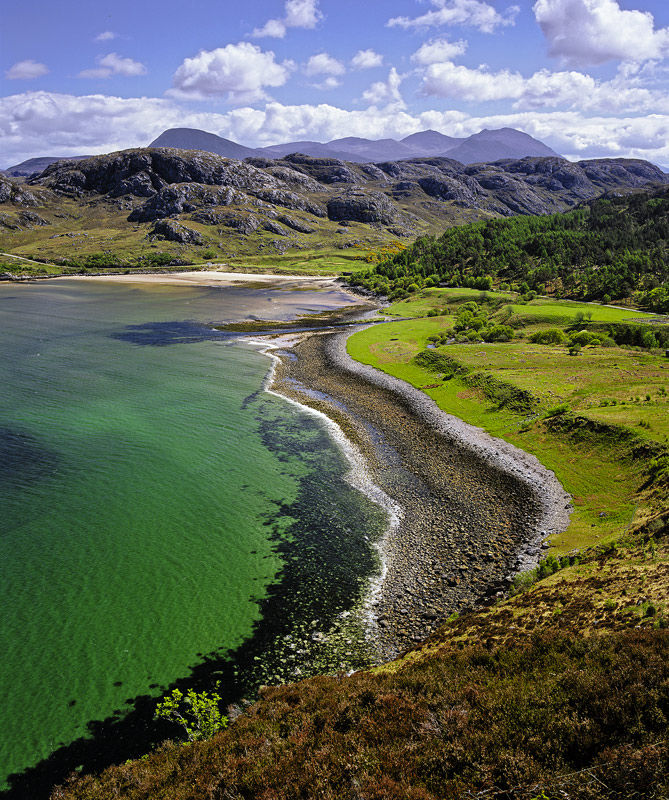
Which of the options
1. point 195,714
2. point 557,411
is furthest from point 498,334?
point 195,714

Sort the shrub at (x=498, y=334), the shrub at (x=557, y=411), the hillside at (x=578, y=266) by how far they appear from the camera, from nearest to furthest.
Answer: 1. the shrub at (x=557, y=411)
2. the shrub at (x=498, y=334)
3. the hillside at (x=578, y=266)

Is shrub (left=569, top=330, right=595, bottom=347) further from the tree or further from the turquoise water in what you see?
the tree

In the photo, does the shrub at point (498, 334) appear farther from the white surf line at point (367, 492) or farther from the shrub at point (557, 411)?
the white surf line at point (367, 492)

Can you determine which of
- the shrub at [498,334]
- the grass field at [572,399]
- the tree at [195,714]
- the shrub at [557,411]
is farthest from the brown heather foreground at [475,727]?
the shrub at [498,334]

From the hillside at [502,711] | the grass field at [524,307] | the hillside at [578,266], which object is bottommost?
the hillside at [502,711]

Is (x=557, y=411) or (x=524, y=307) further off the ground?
(x=524, y=307)

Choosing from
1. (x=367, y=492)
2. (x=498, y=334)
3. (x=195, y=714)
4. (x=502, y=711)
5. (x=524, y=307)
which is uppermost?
(x=524, y=307)

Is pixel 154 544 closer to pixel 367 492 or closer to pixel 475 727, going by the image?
pixel 367 492
